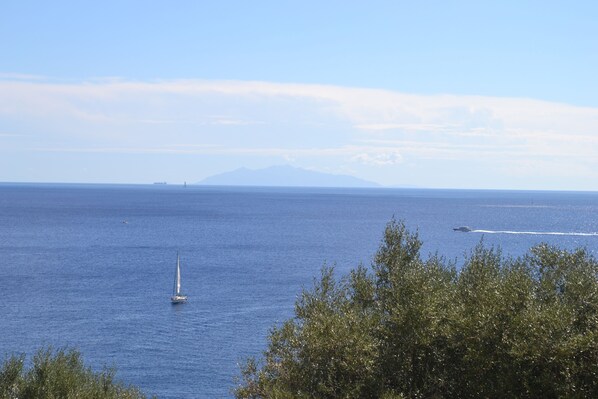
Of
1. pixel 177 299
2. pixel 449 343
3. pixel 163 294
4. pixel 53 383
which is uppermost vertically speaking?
pixel 449 343

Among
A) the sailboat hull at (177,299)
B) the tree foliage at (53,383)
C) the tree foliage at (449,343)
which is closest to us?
the tree foliage at (449,343)

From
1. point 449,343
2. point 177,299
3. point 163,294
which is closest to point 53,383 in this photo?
point 449,343

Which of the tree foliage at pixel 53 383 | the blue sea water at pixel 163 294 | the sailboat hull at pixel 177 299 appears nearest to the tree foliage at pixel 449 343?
the tree foliage at pixel 53 383

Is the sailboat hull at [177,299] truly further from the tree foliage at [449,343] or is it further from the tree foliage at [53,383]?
the tree foliage at [449,343]

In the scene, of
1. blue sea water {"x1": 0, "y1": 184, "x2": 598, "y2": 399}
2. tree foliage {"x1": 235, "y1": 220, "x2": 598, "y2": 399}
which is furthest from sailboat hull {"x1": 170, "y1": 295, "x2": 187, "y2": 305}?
tree foliage {"x1": 235, "y1": 220, "x2": 598, "y2": 399}

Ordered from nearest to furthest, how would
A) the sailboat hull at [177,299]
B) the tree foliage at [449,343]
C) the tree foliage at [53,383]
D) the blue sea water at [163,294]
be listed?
the tree foliage at [449,343], the tree foliage at [53,383], the blue sea water at [163,294], the sailboat hull at [177,299]

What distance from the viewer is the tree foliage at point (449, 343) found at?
80.6 feet

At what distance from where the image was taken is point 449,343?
2691cm

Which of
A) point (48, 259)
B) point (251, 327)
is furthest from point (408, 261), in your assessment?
point (48, 259)

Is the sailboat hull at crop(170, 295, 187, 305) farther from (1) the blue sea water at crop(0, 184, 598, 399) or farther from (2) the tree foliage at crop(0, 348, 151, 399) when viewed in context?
(2) the tree foliage at crop(0, 348, 151, 399)

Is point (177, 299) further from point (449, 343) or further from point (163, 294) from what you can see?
point (449, 343)

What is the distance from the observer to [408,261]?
116 ft

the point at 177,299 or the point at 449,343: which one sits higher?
the point at 449,343

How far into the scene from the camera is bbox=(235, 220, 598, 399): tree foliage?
967 inches
